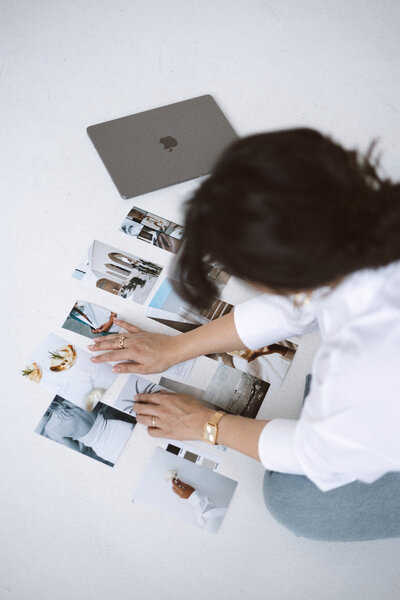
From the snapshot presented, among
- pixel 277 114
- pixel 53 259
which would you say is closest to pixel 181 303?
pixel 53 259

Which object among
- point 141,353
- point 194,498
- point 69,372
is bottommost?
point 194,498

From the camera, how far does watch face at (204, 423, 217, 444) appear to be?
99 cm

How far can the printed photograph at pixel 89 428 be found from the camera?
3.40 feet

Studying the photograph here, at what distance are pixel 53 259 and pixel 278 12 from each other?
121cm

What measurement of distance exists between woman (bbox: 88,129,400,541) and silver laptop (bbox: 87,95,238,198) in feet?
1.94

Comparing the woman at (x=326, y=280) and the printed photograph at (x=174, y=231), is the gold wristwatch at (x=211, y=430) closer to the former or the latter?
the woman at (x=326, y=280)

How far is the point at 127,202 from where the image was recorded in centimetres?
130

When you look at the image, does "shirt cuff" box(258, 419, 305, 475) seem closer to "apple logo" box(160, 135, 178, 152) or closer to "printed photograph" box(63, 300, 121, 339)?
"printed photograph" box(63, 300, 121, 339)

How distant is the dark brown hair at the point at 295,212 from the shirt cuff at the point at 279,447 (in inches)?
12.7

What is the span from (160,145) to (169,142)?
0.03 metres

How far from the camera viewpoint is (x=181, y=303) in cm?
120

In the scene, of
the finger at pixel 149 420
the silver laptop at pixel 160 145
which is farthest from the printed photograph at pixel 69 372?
the silver laptop at pixel 160 145

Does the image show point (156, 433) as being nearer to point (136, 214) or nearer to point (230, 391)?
point (230, 391)

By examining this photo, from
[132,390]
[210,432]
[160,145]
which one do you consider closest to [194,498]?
[210,432]
